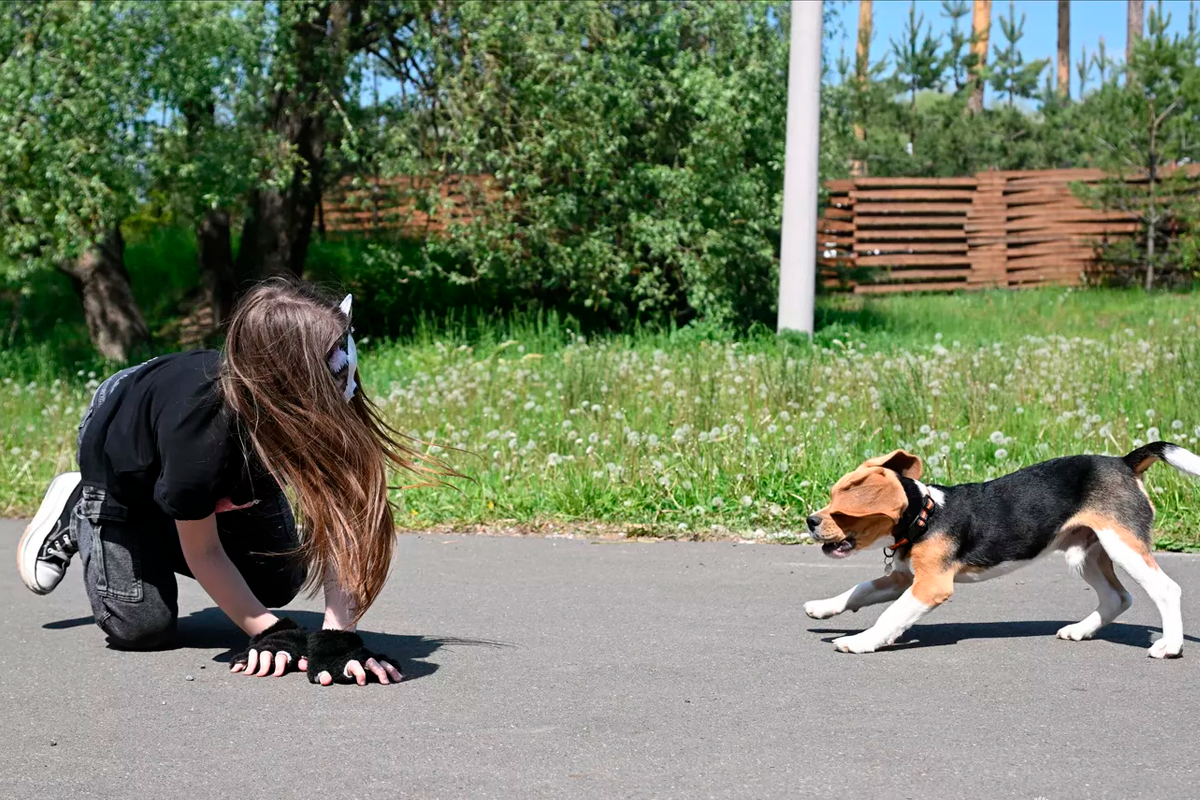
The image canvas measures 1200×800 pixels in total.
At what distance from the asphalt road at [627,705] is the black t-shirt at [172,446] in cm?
67

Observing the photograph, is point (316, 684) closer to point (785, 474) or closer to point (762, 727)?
point (762, 727)

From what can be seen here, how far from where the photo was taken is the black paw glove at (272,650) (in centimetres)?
471

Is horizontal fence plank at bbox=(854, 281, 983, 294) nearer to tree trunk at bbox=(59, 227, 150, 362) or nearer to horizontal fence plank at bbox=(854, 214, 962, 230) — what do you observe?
horizontal fence plank at bbox=(854, 214, 962, 230)

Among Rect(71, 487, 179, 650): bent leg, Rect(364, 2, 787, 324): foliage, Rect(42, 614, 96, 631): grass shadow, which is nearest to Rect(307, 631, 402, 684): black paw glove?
Rect(71, 487, 179, 650): bent leg

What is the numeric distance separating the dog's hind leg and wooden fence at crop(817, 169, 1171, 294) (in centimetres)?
1892

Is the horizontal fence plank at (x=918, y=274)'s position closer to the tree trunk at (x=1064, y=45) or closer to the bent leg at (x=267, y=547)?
the bent leg at (x=267, y=547)

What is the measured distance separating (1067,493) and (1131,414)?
164 inches

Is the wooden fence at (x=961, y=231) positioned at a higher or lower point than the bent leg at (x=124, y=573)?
higher

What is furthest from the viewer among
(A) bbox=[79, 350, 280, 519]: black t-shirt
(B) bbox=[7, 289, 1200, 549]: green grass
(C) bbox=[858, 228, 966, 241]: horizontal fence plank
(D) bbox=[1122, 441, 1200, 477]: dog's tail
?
(C) bbox=[858, 228, 966, 241]: horizontal fence plank

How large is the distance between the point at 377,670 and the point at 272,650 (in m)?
0.42

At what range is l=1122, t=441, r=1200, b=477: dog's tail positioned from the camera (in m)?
4.95

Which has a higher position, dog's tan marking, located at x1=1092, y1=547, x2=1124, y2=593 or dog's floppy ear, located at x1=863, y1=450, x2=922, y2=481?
dog's floppy ear, located at x1=863, y1=450, x2=922, y2=481

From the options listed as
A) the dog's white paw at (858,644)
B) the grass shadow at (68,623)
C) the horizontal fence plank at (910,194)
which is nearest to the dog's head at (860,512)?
the dog's white paw at (858,644)

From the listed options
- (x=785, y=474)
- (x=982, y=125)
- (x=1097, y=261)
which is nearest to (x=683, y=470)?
(x=785, y=474)
